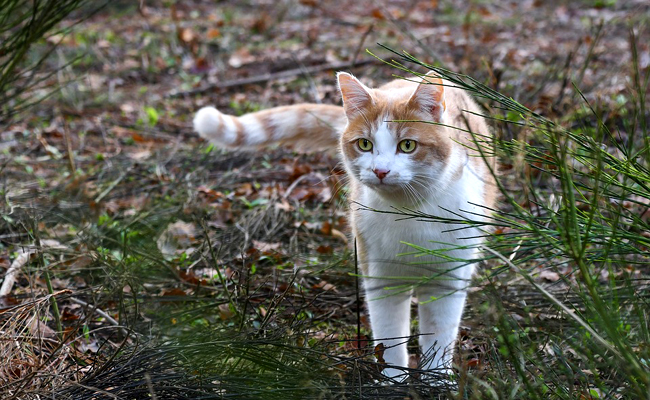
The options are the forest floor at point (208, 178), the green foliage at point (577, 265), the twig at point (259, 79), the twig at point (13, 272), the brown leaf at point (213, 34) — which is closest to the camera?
the green foliage at point (577, 265)

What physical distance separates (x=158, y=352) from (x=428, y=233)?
43.0 inches

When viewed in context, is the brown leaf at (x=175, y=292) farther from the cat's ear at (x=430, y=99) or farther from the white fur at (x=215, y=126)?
the cat's ear at (x=430, y=99)

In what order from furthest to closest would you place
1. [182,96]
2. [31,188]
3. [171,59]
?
[171,59] → [182,96] → [31,188]

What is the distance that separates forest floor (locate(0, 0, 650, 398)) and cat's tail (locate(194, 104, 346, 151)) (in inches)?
14.1

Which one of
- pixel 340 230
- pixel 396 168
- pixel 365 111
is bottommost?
pixel 340 230

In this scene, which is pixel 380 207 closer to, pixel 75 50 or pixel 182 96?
pixel 182 96

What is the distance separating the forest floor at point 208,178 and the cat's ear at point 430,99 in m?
0.48

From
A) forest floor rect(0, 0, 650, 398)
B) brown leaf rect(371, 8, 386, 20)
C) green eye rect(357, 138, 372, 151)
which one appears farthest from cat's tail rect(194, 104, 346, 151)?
brown leaf rect(371, 8, 386, 20)

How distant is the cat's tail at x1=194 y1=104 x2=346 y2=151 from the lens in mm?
3342

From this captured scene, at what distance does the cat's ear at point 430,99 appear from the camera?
8.06ft

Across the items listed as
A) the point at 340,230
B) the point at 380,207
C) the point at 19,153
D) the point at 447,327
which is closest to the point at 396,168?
the point at 380,207

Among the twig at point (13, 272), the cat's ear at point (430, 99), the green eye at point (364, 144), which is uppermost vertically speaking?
the cat's ear at point (430, 99)

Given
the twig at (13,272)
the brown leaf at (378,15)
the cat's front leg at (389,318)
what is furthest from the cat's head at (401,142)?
the brown leaf at (378,15)

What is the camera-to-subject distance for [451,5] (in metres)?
9.42
